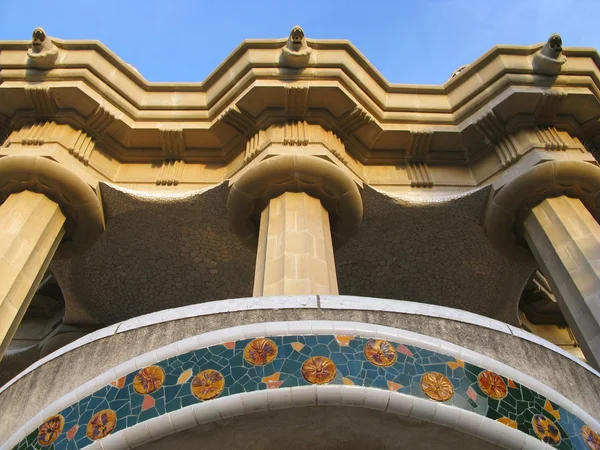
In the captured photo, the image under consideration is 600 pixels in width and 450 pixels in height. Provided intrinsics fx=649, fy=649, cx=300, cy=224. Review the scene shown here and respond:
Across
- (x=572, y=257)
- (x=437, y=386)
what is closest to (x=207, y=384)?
(x=437, y=386)

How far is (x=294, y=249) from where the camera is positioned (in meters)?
9.00

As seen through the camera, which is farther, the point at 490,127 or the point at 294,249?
the point at 490,127

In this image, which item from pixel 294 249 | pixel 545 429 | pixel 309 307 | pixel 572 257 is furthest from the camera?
pixel 572 257

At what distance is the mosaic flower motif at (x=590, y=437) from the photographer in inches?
150

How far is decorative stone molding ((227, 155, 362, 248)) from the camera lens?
413 inches

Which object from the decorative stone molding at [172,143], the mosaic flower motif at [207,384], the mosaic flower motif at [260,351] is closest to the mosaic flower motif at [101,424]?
the mosaic flower motif at [207,384]

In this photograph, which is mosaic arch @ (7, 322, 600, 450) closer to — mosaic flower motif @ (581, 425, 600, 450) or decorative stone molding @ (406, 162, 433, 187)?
mosaic flower motif @ (581, 425, 600, 450)

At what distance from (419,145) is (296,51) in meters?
2.98

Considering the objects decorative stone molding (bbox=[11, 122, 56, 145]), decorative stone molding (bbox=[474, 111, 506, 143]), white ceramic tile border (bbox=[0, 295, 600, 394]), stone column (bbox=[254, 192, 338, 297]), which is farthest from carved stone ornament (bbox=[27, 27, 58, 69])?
white ceramic tile border (bbox=[0, 295, 600, 394])

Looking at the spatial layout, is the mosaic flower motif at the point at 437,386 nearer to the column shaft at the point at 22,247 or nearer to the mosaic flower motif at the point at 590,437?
the mosaic flower motif at the point at 590,437

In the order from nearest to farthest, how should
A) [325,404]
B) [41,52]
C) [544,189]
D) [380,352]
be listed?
[325,404]
[380,352]
[544,189]
[41,52]

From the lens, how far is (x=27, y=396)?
448 centimetres

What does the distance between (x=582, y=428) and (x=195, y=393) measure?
2.32 meters

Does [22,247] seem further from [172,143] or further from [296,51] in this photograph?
[296,51]
